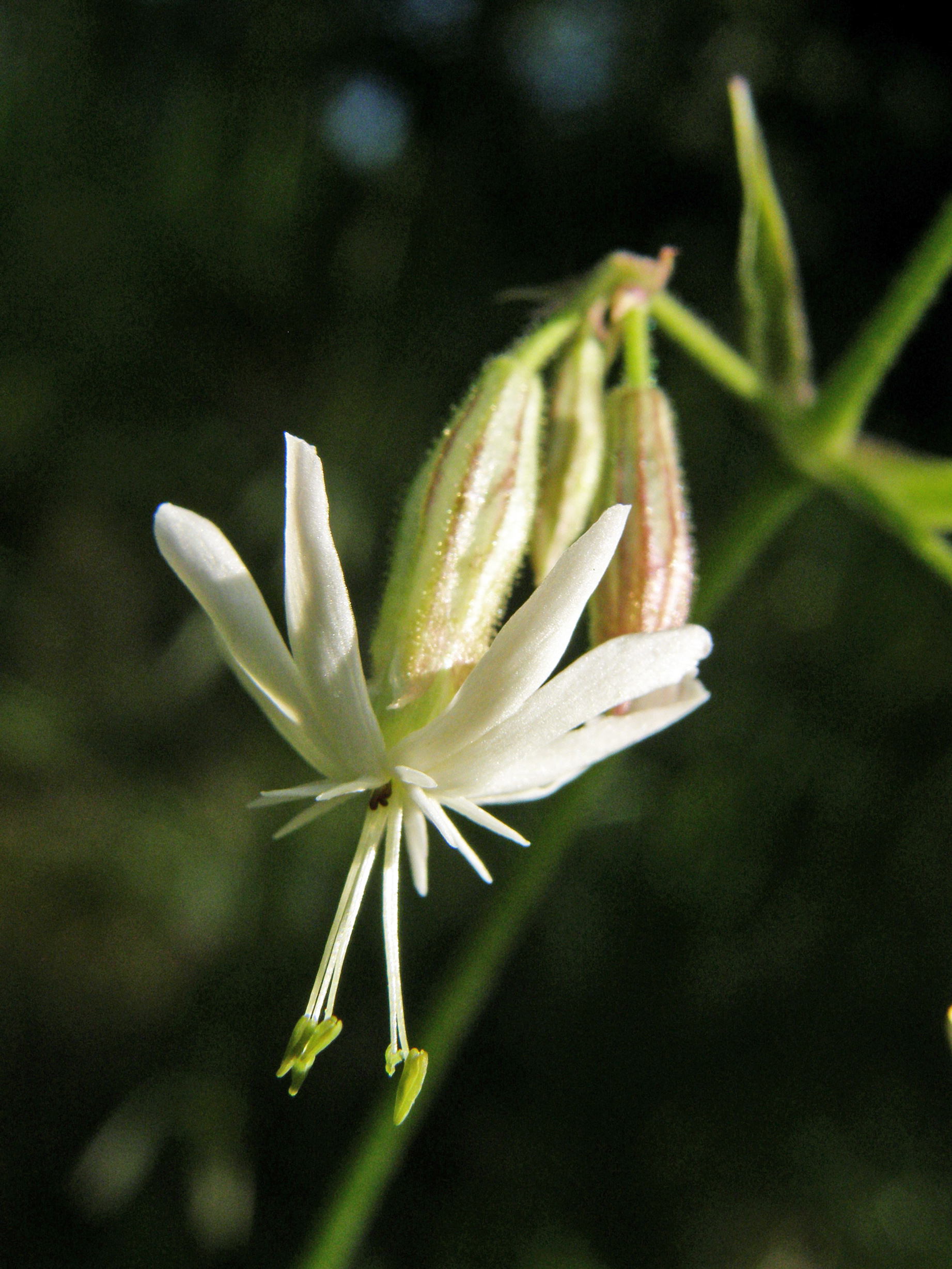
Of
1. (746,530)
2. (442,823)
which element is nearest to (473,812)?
(442,823)

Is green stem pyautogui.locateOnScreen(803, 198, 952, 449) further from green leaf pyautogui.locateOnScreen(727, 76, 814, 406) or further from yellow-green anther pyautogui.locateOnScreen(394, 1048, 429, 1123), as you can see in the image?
yellow-green anther pyautogui.locateOnScreen(394, 1048, 429, 1123)

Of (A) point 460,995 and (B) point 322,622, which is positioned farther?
(A) point 460,995

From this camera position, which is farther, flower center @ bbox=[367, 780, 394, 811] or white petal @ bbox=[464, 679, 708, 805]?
flower center @ bbox=[367, 780, 394, 811]

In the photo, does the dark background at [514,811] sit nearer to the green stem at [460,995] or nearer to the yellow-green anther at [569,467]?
the green stem at [460,995]

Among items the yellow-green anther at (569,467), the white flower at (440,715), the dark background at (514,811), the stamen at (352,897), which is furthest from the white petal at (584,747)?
the dark background at (514,811)

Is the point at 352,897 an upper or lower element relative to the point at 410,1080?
upper

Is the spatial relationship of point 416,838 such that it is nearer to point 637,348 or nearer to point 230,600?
point 230,600

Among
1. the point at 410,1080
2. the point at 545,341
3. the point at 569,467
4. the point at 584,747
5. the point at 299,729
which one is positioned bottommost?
the point at 410,1080

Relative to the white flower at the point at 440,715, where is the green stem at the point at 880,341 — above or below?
above

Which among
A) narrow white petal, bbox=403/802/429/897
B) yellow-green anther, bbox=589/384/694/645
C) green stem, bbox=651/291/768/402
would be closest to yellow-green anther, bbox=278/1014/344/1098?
narrow white petal, bbox=403/802/429/897
